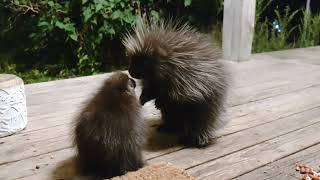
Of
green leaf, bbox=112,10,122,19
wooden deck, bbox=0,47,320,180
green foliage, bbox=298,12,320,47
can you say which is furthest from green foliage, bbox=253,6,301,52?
wooden deck, bbox=0,47,320,180

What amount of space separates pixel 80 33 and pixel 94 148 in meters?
2.52

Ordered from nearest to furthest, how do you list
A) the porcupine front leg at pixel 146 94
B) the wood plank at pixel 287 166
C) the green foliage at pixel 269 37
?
the wood plank at pixel 287 166 → the porcupine front leg at pixel 146 94 → the green foliage at pixel 269 37

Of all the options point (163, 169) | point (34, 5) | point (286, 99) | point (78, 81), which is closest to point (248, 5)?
point (286, 99)

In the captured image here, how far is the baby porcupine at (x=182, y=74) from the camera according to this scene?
4.69ft

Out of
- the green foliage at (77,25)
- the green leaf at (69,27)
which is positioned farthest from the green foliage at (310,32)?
the green leaf at (69,27)

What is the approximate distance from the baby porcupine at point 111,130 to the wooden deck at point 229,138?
0.53 feet

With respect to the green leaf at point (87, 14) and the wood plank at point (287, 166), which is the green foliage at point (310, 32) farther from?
the wood plank at point (287, 166)

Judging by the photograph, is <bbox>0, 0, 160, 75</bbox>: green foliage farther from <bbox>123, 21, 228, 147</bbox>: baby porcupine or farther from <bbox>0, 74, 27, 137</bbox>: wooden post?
<bbox>123, 21, 228, 147</bbox>: baby porcupine

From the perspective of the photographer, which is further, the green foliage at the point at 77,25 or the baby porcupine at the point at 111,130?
the green foliage at the point at 77,25

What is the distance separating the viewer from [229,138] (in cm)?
171

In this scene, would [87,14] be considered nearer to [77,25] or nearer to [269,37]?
[77,25]

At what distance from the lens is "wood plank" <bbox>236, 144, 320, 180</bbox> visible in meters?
1.38

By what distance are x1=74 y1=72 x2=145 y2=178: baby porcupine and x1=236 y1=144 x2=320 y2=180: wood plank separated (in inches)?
15.1

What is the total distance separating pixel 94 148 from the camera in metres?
1.24
